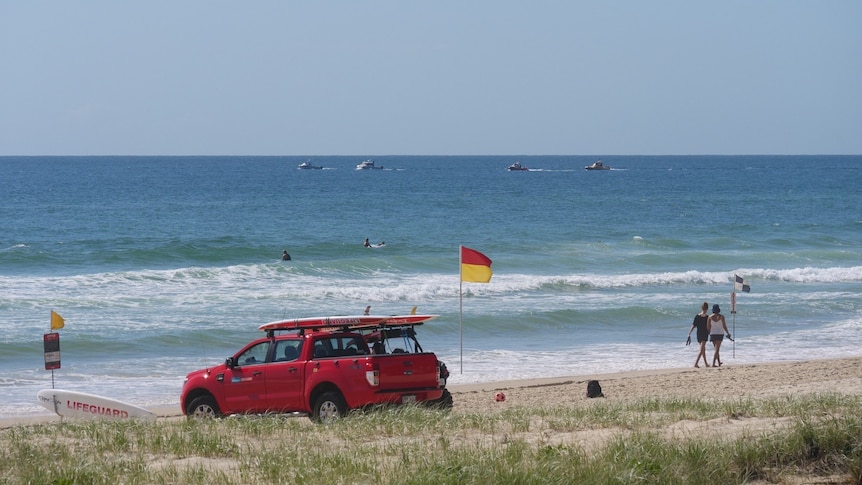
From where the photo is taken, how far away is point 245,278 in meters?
35.5

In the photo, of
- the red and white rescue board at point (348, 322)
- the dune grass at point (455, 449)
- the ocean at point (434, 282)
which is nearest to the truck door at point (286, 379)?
the red and white rescue board at point (348, 322)

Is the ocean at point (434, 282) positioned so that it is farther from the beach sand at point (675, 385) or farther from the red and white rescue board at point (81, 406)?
the red and white rescue board at point (81, 406)

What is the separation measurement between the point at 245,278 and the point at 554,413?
82.1ft

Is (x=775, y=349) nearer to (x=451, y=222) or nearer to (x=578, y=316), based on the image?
(x=578, y=316)

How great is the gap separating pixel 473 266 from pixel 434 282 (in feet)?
47.3

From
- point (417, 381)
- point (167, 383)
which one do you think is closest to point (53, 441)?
point (417, 381)

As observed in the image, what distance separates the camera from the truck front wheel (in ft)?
42.7

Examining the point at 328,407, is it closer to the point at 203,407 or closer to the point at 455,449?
the point at 203,407

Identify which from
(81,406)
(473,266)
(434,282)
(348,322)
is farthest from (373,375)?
(434,282)

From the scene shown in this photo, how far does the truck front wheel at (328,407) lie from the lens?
13023 millimetres

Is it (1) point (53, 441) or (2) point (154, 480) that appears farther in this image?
(1) point (53, 441)

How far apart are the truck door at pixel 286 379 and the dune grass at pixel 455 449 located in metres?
1.68

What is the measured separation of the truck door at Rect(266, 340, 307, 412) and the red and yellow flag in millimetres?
6875

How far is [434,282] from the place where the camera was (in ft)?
114
